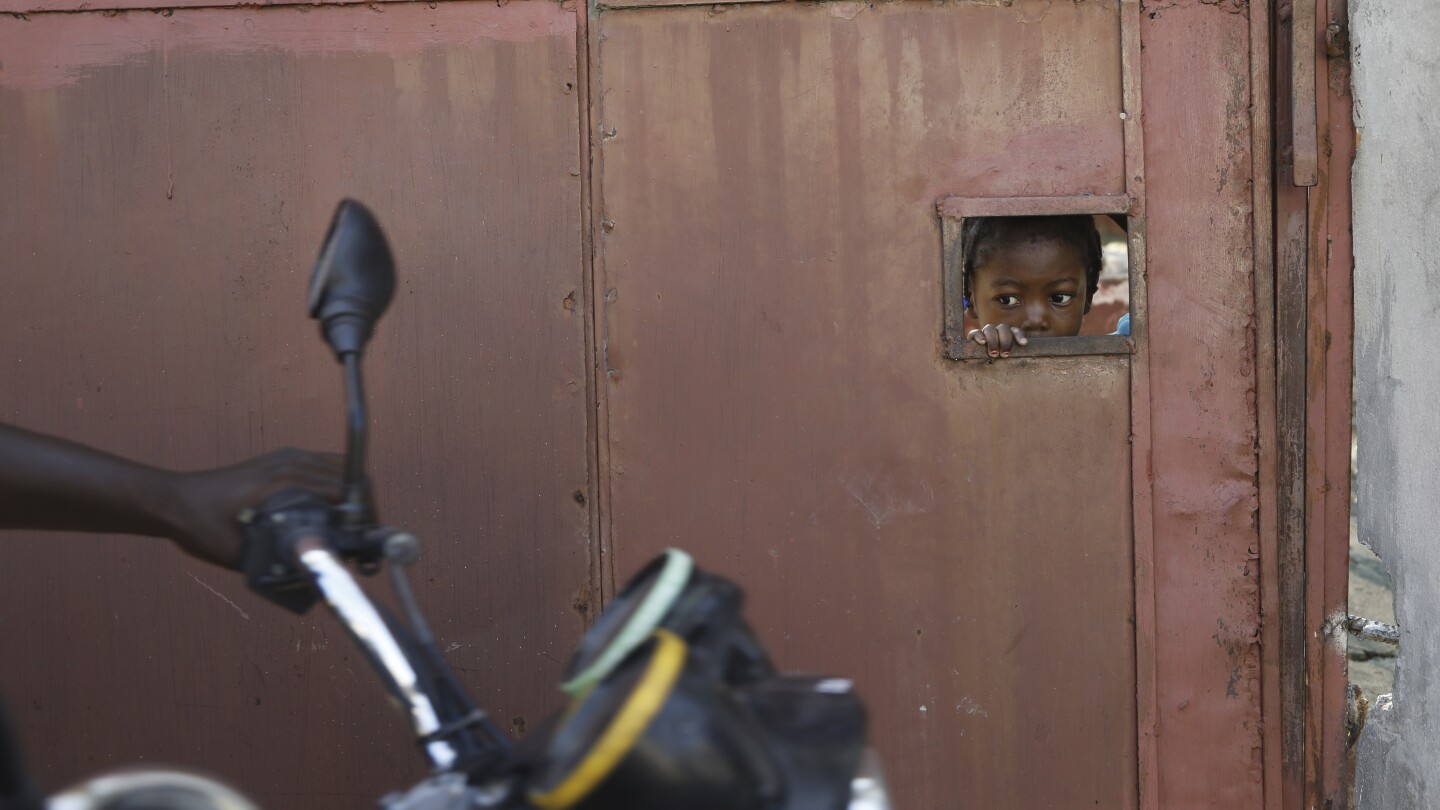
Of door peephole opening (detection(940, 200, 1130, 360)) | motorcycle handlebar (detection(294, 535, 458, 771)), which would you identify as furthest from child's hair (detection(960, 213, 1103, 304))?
motorcycle handlebar (detection(294, 535, 458, 771))

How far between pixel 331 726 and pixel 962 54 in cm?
199

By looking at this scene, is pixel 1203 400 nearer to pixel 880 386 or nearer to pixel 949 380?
pixel 949 380

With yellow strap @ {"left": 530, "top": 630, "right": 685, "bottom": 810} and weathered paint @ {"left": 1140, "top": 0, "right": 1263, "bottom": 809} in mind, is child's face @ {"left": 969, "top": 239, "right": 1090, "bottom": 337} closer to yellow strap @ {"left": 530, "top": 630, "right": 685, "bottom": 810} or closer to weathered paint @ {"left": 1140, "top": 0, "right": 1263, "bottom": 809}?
weathered paint @ {"left": 1140, "top": 0, "right": 1263, "bottom": 809}

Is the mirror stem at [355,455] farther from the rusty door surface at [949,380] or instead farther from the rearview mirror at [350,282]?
the rusty door surface at [949,380]

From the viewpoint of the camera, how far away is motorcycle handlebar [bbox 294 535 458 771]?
3.87 feet

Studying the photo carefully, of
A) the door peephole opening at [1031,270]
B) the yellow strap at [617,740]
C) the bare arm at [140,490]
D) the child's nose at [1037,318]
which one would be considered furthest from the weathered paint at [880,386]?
the yellow strap at [617,740]

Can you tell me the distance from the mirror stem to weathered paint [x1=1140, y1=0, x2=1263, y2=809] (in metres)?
1.82

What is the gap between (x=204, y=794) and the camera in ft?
3.38

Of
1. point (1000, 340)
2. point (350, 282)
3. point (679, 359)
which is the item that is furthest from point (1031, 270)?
point (350, 282)

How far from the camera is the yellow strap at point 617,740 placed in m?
0.95

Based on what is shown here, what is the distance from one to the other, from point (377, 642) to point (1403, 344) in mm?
2200

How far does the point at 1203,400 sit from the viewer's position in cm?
255

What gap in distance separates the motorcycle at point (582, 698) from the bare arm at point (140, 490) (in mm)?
55

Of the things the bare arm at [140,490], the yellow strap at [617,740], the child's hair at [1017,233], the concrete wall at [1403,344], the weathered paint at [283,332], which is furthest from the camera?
the child's hair at [1017,233]
